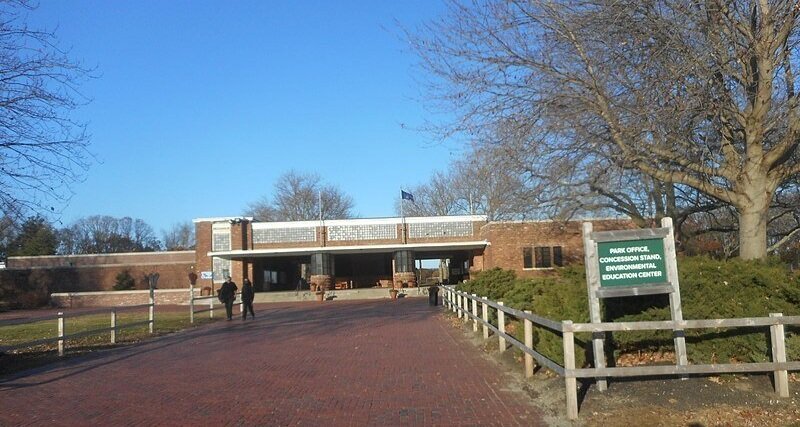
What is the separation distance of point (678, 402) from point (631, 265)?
190cm

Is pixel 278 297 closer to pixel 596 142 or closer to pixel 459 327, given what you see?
pixel 459 327

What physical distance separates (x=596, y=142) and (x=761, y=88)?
307 centimetres

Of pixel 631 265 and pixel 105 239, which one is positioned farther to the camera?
pixel 105 239

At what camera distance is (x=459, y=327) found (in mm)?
20219

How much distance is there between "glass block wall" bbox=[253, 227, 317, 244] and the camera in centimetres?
5450

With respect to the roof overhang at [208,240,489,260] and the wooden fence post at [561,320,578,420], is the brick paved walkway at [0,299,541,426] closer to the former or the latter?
the wooden fence post at [561,320,578,420]

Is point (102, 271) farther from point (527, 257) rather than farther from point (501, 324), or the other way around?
point (501, 324)

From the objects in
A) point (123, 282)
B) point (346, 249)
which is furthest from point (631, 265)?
point (123, 282)

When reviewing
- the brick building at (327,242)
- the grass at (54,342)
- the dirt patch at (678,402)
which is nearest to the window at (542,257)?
the brick building at (327,242)

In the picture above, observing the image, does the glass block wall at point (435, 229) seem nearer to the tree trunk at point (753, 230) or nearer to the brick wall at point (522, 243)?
the brick wall at point (522, 243)

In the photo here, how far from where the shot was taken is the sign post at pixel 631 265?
9203 mm

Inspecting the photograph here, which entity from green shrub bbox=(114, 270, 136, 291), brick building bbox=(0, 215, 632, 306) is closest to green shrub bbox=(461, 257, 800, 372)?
brick building bbox=(0, 215, 632, 306)

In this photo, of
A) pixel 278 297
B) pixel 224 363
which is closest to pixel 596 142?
pixel 224 363

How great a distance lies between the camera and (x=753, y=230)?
1273 cm
